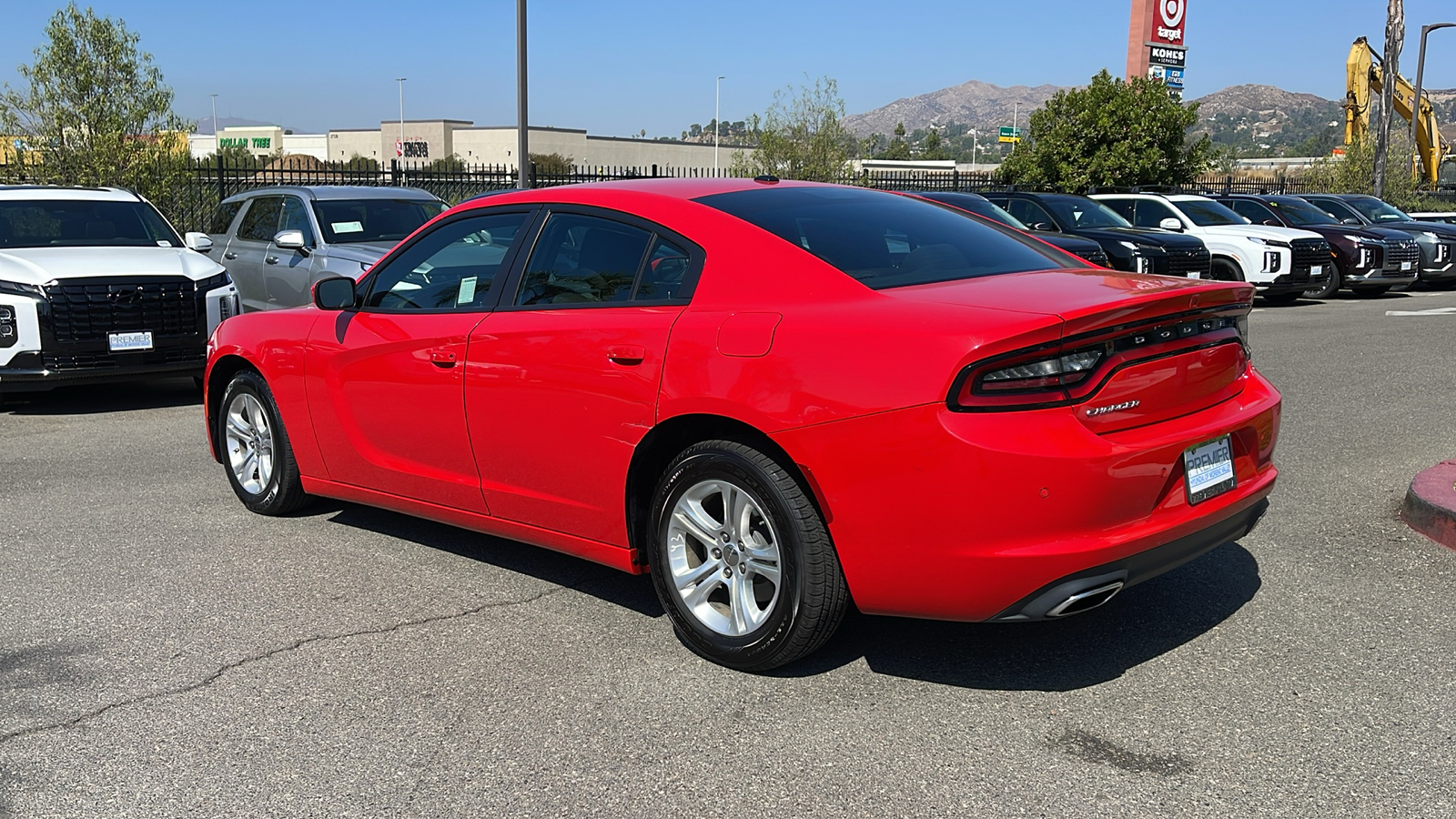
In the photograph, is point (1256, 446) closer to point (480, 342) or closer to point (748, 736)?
point (748, 736)

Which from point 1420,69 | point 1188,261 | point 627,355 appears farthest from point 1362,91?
point 627,355

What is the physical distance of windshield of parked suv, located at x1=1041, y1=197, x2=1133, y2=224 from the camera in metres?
17.7

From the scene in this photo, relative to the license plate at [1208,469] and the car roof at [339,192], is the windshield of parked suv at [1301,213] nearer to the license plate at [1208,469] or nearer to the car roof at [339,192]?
the car roof at [339,192]

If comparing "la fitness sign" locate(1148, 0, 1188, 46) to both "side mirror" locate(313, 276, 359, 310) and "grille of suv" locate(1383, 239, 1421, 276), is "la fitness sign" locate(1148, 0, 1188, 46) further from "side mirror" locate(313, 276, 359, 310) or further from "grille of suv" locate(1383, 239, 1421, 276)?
"side mirror" locate(313, 276, 359, 310)

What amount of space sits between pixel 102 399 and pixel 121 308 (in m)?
1.39

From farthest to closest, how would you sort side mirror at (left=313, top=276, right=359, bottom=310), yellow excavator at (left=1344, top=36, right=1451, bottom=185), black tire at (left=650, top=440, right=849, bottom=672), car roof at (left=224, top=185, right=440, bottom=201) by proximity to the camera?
yellow excavator at (left=1344, top=36, right=1451, bottom=185)
car roof at (left=224, top=185, right=440, bottom=201)
side mirror at (left=313, top=276, right=359, bottom=310)
black tire at (left=650, top=440, right=849, bottom=672)

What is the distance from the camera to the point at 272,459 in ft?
20.1

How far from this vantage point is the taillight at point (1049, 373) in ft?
11.7

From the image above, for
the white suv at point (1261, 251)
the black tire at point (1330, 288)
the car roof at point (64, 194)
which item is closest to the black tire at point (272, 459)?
the car roof at point (64, 194)

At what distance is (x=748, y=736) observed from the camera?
12.2 feet

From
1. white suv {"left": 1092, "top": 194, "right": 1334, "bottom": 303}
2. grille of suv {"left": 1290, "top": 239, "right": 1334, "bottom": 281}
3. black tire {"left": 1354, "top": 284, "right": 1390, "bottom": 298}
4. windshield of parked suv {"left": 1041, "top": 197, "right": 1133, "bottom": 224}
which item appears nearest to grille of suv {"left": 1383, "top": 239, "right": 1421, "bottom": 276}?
black tire {"left": 1354, "top": 284, "right": 1390, "bottom": 298}

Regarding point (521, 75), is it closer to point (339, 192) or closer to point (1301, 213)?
point (339, 192)

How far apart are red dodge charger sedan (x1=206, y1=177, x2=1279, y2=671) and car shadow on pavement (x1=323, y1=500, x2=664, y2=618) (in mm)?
391

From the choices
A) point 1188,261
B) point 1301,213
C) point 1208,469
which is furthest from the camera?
point 1301,213
